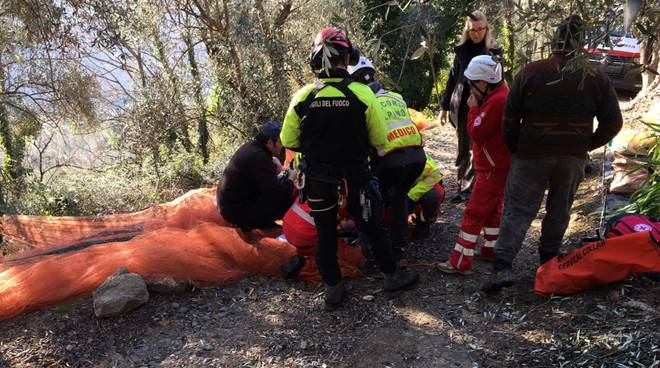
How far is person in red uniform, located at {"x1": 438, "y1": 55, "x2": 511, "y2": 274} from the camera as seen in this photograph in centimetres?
333

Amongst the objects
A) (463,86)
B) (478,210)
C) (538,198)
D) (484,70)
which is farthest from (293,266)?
(463,86)

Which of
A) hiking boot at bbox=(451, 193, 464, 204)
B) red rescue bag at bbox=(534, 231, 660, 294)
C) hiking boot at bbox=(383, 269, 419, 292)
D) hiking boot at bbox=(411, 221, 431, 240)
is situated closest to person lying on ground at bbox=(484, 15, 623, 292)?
red rescue bag at bbox=(534, 231, 660, 294)

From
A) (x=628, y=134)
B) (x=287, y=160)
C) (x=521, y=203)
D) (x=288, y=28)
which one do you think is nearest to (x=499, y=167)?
(x=521, y=203)

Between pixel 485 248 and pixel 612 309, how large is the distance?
1190 mm

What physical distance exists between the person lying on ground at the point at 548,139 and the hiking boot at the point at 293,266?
1.34m

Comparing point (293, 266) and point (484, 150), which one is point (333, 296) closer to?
point (293, 266)

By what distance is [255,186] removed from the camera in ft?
14.0

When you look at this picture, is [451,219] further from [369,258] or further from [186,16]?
[186,16]

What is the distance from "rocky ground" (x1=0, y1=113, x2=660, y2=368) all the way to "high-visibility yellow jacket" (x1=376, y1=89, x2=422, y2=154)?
1040 millimetres

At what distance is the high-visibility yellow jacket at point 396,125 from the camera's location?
Result: 136 inches

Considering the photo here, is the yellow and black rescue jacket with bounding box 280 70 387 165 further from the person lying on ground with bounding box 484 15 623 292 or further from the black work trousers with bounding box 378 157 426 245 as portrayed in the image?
the person lying on ground with bounding box 484 15 623 292

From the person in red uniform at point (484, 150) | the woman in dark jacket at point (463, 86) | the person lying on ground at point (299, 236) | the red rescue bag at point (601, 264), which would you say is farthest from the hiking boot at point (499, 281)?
the woman in dark jacket at point (463, 86)

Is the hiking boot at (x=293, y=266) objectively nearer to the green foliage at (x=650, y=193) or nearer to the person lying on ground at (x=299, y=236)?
the person lying on ground at (x=299, y=236)

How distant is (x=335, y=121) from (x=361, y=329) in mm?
1333
